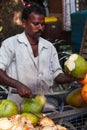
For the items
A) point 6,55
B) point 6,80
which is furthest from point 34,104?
point 6,55

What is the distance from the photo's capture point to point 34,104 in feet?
7.29

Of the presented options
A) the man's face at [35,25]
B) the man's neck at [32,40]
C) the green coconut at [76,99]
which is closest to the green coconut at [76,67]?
the green coconut at [76,99]

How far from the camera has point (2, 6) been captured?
7195 mm

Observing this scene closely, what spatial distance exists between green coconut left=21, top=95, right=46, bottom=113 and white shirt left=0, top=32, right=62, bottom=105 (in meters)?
0.69

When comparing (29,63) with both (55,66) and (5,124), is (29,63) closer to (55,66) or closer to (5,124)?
(55,66)

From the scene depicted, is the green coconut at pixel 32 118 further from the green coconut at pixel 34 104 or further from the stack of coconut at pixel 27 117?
the green coconut at pixel 34 104

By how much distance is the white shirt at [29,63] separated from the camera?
296 cm

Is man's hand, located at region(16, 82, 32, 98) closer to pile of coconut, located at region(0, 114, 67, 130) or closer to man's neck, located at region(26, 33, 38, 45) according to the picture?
pile of coconut, located at region(0, 114, 67, 130)

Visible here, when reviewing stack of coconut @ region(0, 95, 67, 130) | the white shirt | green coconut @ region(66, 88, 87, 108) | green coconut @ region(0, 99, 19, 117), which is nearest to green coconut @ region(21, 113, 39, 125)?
stack of coconut @ region(0, 95, 67, 130)

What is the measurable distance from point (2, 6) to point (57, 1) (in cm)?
287

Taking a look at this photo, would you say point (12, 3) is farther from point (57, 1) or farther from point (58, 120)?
point (58, 120)

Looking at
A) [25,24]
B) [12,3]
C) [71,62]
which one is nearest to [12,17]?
[12,3]

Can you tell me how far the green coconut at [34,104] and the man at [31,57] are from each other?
0.56 m

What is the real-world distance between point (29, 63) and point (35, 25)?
1.16 ft
